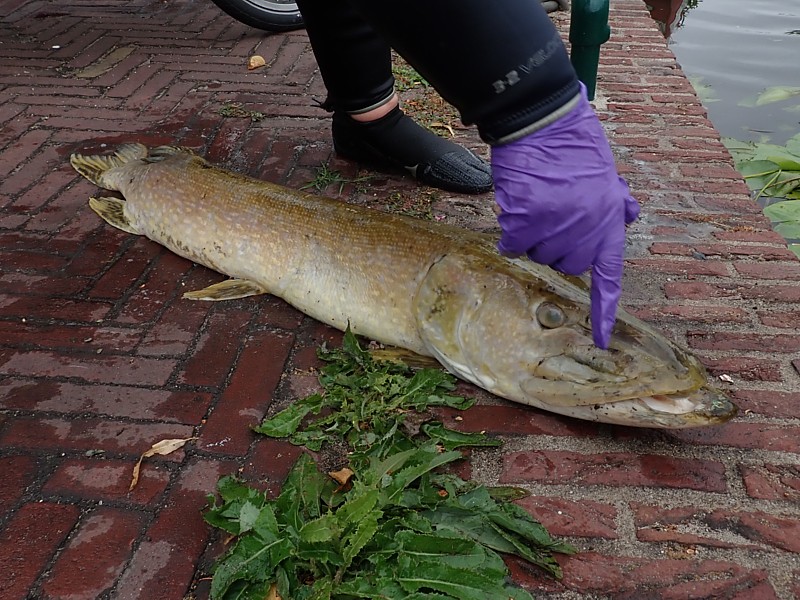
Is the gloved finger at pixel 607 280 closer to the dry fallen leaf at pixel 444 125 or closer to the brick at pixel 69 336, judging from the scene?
the brick at pixel 69 336

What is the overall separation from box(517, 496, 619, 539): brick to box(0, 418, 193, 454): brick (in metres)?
1.03

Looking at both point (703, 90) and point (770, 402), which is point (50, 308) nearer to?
point (770, 402)

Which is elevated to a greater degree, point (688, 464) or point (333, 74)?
point (333, 74)

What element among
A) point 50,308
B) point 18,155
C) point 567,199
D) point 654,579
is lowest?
point 654,579

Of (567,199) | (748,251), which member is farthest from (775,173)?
(567,199)

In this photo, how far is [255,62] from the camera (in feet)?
16.3

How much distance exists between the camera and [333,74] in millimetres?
3578

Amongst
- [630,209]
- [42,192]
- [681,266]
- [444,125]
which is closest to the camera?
[630,209]

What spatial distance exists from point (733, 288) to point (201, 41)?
424 centimetres

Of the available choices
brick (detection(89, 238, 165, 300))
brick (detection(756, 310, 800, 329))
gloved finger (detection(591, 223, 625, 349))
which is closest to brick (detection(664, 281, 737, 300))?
brick (detection(756, 310, 800, 329))

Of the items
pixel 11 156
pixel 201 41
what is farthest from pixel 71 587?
pixel 201 41

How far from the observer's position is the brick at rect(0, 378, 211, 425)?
2.25 m

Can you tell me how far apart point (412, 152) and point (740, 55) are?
4.16 metres

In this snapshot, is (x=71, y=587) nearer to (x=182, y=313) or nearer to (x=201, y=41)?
(x=182, y=313)
